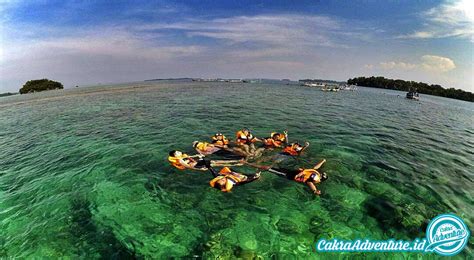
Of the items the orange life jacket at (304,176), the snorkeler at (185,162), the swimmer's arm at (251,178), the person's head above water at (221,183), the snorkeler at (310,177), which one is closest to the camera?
the person's head above water at (221,183)

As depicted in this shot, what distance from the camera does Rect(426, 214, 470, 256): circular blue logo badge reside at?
32.3 ft

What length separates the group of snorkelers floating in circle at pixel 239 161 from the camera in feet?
45.4

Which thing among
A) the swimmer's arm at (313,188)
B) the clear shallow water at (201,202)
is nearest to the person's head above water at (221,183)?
the clear shallow water at (201,202)

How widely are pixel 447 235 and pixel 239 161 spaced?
12031 mm

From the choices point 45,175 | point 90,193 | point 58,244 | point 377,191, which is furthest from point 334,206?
point 45,175

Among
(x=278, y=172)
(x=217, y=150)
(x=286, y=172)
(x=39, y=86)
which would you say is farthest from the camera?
(x=39, y=86)

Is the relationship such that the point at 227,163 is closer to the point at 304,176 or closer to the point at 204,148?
the point at 204,148

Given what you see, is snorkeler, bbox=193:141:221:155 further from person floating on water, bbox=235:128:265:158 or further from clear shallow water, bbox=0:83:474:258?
clear shallow water, bbox=0:83:474:258

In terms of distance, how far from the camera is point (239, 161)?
17062mm

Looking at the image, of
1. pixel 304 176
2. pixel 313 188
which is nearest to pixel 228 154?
pixel 304 176

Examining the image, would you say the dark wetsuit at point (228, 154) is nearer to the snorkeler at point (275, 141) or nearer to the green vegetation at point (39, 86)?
the snorkeler at point (275, 141)

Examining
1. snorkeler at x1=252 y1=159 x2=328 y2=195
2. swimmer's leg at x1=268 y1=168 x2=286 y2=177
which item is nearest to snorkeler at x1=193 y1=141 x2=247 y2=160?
swimmer's leg at x1=268 y1=168 x2=286 y2=177

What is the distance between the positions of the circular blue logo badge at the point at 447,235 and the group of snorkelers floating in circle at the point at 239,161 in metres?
5.18

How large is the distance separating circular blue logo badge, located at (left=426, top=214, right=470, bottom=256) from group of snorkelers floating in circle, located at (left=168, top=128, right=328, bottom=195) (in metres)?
5.18
